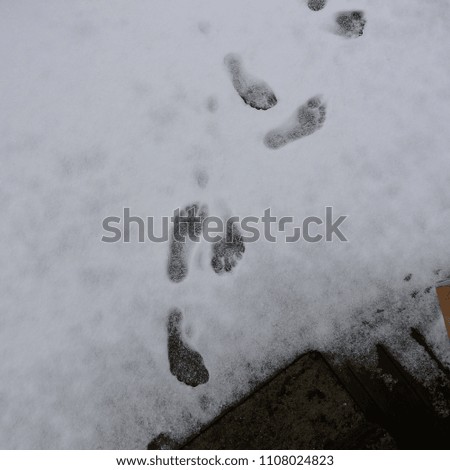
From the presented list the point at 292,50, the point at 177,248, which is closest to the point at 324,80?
the point at 292,50

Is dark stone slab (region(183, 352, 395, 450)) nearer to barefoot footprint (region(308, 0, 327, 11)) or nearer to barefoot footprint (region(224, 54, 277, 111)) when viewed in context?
barefoot footprint (region(224, 54, 277, 111))

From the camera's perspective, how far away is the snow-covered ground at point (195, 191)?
3.96 ft

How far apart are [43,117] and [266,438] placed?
109 cm

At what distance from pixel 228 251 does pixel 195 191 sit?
20 cm

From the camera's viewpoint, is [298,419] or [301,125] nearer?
[298,419]

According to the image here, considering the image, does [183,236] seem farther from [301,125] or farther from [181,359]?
[301,125]

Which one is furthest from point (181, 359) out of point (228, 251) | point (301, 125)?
point (301, 125)

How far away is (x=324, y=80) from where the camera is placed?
1.34 meters

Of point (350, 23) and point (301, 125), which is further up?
point (350, 23)

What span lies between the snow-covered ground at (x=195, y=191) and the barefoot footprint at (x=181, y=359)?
21 mm

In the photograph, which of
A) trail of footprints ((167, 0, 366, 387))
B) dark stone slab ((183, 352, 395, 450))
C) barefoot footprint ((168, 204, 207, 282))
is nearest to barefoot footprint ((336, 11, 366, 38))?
trail of footprints ((167, 0, 366, 387))

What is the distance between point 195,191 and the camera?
1.29m

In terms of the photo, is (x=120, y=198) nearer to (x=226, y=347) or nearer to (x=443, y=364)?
(x=226, y=347)

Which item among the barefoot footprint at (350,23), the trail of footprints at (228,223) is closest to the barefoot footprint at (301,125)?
the trail of footprints at (228,223)
